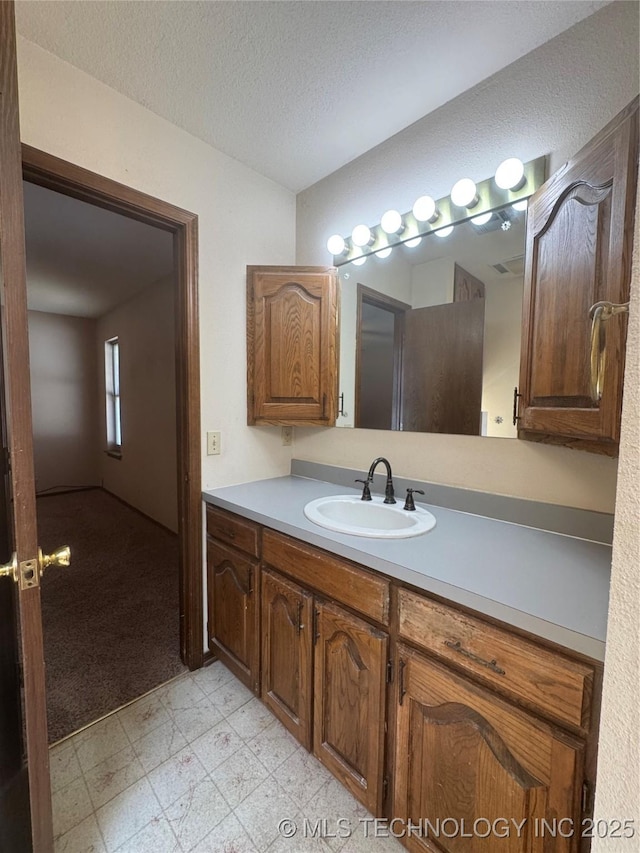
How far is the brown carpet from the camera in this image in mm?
1591

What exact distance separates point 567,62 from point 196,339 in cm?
168

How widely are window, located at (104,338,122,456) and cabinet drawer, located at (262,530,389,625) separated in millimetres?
4184

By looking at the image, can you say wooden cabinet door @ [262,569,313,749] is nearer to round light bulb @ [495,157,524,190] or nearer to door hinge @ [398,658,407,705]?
door hinge @ [398,658,407,705]

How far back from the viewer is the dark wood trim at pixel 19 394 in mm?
691

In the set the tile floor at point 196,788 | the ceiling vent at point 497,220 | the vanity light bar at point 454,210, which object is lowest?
the tile floor at point 196,788

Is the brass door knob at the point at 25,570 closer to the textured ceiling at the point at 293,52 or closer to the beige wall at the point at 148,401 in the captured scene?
the textured ceiling at the point at 293,52

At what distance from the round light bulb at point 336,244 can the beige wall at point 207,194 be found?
1.06 feet

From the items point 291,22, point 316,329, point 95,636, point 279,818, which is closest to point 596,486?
point 316,329

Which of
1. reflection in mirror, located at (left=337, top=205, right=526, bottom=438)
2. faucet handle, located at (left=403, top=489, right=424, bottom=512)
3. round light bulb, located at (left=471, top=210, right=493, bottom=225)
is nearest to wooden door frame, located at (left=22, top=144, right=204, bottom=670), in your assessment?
reflection in mirror, located at (left=337, top=205, right=526, bottom=438)

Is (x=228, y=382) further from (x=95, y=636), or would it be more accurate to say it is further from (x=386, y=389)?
(x=95, y=636)

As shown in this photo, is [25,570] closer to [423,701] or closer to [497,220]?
[423,701]

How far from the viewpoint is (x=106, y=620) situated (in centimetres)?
212

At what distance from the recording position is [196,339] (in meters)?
1.67

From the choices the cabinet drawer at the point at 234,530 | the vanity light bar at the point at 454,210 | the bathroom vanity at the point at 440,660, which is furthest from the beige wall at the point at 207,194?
the bathroom vanity at the point at 440,660
